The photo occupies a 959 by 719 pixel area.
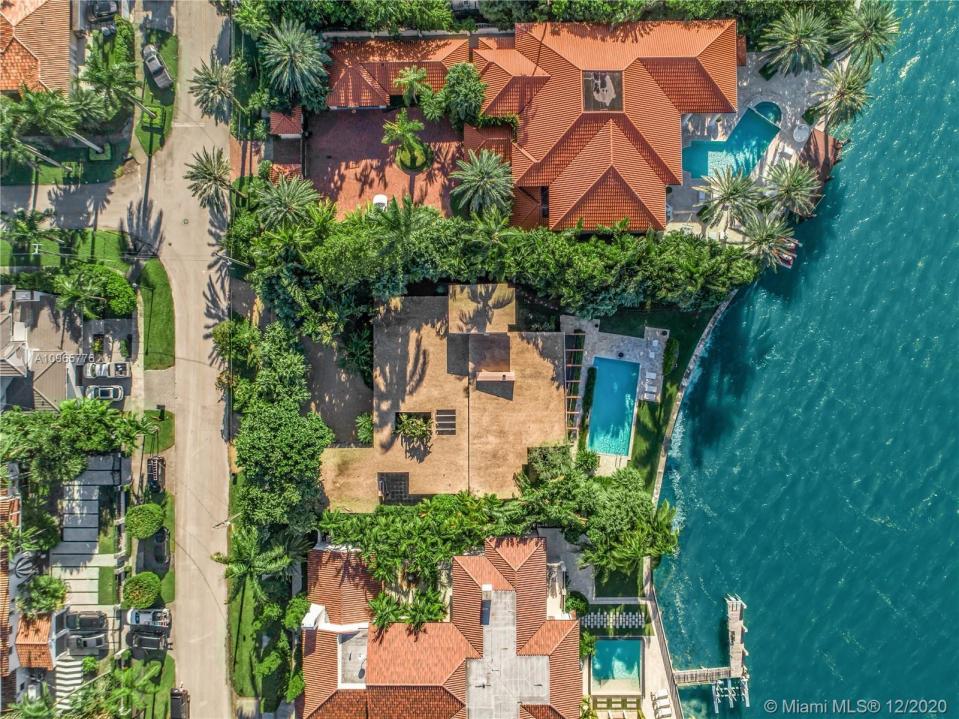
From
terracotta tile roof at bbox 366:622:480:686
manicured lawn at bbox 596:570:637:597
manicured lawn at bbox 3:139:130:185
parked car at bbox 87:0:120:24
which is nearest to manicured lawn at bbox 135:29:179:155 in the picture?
manicured lawn at bbox 3:139:130:185

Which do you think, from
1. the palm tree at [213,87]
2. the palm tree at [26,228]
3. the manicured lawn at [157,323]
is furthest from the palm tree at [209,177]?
the palm tree at [26,228]

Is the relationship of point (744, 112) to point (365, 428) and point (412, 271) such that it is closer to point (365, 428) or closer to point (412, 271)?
point (412, 271)

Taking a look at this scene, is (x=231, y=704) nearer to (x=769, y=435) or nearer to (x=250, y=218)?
(x=250, y=218)

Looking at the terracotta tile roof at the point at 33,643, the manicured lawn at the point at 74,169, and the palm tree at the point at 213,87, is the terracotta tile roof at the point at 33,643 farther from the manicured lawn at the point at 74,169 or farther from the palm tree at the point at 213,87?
the palm tree at the point at 213,87

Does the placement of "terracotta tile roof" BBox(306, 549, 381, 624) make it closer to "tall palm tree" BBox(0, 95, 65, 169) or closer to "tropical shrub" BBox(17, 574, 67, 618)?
"tropical shrub" BBox(17, 574, 67, 618)

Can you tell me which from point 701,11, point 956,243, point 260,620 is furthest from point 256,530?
point 956,243
